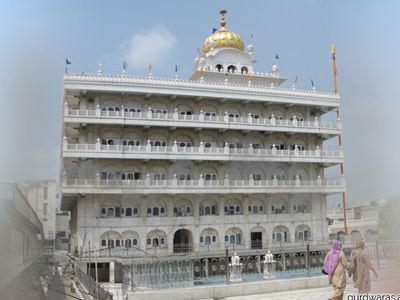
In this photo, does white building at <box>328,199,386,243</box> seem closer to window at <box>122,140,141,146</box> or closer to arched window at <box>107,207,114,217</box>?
window at <box>122,140,141,146</box>

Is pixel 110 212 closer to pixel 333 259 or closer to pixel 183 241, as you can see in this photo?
pixel 183 241

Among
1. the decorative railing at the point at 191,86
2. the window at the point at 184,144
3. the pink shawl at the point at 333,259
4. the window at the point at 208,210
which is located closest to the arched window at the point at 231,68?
the decorative railing at the point at 191,86

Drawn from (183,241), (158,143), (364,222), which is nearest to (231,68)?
(158,143)

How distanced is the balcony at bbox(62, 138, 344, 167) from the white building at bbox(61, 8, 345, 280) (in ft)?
0.30

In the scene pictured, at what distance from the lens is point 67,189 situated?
3488cm

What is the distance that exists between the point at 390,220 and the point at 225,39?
2865 cm

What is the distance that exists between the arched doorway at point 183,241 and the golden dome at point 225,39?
1945cm

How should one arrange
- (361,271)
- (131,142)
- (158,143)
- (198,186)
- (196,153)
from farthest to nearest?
(158,143) < (131,142) < (196,153) < (198,186) < (361,271)

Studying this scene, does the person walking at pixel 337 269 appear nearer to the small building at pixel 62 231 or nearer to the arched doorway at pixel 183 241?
the arched doorway at pixel 183 241

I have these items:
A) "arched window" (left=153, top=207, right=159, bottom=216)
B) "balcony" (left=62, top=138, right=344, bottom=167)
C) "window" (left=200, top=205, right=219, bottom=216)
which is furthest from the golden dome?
"arched window" (left=153, top=207, right=159, bottom=216)

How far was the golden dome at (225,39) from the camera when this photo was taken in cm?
4684

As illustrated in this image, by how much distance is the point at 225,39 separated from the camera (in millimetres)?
46938

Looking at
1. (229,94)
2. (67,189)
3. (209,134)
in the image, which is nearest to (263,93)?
(229,94)

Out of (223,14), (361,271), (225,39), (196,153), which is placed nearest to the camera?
(361,271)
